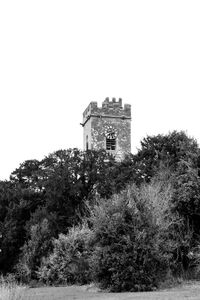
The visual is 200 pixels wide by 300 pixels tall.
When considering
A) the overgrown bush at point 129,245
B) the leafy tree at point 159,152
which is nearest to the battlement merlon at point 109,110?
the leafy tree at point 159,152

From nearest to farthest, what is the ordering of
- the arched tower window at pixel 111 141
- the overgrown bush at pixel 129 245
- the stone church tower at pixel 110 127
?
the overgrown bush at pixel 129 245 → the stone church tower at pixel 110 127 → the arched tower window at pixel 111 141

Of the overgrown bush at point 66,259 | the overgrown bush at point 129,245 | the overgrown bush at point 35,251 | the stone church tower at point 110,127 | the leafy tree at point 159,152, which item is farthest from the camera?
the stone church tower at point 110,127

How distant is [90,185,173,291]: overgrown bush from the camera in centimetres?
1906

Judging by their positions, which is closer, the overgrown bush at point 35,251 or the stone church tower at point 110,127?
the overgrown bush at point 35,251

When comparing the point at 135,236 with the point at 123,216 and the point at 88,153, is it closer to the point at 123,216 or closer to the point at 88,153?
the point at 123,216

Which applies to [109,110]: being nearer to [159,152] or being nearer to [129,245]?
[159,152]

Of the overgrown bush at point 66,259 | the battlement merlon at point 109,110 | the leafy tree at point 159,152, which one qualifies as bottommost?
the overgrown bush at point 66,259

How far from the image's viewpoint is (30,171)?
1791 inches

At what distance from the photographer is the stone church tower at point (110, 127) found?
52.2 metres

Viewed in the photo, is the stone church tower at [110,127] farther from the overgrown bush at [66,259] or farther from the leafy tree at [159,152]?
the overgrown bush at [66,259]

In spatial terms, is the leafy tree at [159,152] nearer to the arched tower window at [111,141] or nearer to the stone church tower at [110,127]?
the stone church tower at [110,127]

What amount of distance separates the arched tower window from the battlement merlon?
216cm

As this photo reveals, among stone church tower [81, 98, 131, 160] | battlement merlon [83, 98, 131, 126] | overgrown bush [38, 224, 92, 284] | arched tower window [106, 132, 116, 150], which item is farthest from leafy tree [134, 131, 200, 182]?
battlement merlon [83, 98, 131, 126]

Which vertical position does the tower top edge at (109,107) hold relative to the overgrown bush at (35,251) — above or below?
above
